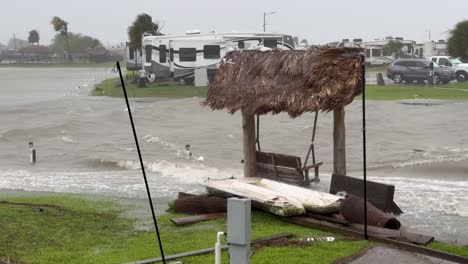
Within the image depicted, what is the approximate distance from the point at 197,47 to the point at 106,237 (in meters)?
32.8

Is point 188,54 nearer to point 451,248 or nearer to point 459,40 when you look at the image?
point 459,40

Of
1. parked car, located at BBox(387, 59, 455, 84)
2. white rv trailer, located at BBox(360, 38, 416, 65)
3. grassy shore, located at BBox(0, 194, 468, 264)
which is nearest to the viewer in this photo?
grassy shore, located at BBox(0, 194, 468, 264)

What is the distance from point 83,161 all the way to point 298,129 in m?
9.32

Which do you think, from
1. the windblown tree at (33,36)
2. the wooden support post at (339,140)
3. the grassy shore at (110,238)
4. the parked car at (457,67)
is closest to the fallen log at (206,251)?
the grassy shore at (110,238)

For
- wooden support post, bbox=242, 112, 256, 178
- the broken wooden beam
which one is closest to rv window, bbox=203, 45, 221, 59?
wooden support post, bbox=242, 112, 256, 178

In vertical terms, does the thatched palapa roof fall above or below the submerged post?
above

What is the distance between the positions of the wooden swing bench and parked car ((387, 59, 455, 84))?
32759 mm

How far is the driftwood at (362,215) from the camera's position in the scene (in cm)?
1146

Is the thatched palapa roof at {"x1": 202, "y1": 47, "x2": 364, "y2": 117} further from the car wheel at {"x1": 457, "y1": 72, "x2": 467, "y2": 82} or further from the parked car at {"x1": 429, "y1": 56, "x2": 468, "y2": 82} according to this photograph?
the car wheel at {"x1": 457, "y1": 72, "x2": 467, "y2": 82}

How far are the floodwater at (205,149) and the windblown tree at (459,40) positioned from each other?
15675 mm

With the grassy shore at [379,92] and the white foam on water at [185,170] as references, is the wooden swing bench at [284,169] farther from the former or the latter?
the grassy shore at [379,92]

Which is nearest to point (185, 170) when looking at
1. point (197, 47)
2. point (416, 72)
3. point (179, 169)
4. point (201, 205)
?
point (179, 169)

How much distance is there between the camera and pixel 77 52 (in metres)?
139

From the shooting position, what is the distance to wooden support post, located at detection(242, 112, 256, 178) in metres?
15.5
